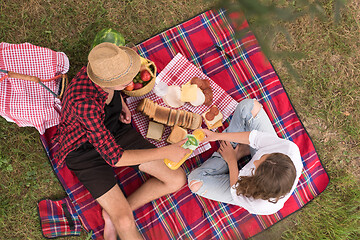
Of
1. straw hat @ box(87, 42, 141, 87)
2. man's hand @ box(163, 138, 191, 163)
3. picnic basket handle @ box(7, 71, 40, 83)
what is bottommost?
man's hand @ box(163, 138, 191, 163)

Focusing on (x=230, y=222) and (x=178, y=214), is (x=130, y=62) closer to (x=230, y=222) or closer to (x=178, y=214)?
(x=178, y=214)

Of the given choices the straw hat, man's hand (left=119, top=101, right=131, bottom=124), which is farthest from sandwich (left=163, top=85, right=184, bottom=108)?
the straw hat

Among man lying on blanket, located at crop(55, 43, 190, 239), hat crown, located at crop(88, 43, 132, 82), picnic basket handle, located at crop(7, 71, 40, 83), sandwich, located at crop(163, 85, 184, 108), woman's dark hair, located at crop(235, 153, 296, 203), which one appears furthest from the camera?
sandwich, located at crop(163, 85, 184, 108)

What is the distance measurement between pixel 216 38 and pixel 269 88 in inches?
29.3

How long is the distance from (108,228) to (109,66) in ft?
5.35

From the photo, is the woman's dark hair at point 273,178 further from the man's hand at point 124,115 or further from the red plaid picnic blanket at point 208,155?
the man's hand at point 124,115

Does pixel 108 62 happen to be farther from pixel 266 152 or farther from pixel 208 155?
pixel 208 155

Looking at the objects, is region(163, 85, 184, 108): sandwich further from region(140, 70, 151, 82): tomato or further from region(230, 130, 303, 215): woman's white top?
region(230, 130, 303, 215): woman's white top

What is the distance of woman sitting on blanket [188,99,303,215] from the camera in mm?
2137

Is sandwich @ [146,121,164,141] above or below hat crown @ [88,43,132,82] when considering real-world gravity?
below

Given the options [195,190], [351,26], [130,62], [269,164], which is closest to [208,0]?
[130,62]

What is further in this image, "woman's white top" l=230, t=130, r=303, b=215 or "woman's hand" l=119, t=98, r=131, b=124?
"woman's hand" l=119, t=98, r=131, b=124

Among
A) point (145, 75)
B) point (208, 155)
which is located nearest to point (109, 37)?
point (145, 75)

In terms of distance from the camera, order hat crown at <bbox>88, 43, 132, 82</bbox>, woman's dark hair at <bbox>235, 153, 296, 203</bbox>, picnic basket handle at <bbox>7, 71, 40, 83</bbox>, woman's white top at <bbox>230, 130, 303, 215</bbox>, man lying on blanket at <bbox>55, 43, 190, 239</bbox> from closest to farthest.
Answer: hat crown at <bbox>88, 43, 132, 82</bbox> → man lying on blanket at <bbox>55, 43, 190, 239</bbox> → woman's dark hair at <bbox>235, 153, 296, 203</bbox> → woman's white top at <bbox>230, 130, 303, 215</bbox> → picnic basket handle at <bbox>7, 71, 40, 83</bbox>
